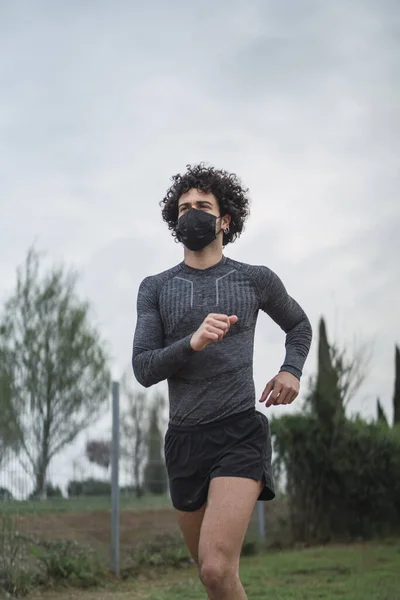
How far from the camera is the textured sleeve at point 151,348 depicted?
3.70 m

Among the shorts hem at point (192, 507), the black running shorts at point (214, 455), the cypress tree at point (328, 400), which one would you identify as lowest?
the shorts hem at point (192, 507)

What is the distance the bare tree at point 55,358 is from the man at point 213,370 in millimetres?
5458

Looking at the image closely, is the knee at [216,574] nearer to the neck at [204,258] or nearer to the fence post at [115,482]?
the neck at [204,258]

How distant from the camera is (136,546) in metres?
10.3

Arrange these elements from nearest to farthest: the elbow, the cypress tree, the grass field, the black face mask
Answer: the elbow
the black face mask
the grass field
the cypress tree

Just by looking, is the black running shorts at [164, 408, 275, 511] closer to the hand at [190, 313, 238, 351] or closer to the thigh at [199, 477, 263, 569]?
the thigh at [199, 477, 263, 569]

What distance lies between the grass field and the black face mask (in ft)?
14.9

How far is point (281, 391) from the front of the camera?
4.00 metres

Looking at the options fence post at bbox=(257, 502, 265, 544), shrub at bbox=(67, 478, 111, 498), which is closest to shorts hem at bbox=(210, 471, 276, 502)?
shrub at bbox=(67, 478, 111, 498)

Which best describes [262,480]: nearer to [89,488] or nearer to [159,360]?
[159,360]

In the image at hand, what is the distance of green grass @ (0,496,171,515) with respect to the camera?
830 cm

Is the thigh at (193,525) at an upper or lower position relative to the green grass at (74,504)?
lower

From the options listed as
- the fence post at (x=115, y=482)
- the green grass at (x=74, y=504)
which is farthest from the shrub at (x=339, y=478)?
the fence post at (x=115, y=482)

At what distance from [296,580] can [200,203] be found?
6.06m
